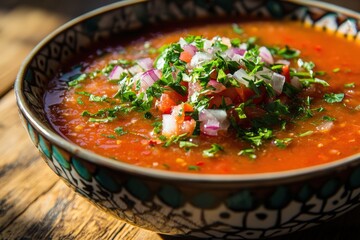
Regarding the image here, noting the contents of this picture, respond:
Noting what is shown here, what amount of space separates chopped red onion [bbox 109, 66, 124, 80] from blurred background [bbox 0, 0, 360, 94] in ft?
2.81

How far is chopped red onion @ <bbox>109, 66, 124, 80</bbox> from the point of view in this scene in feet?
8.10

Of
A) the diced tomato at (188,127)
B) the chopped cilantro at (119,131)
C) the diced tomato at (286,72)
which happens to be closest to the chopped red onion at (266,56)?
the diced tomato at (286,72)

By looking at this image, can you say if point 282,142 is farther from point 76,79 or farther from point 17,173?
point 17,173

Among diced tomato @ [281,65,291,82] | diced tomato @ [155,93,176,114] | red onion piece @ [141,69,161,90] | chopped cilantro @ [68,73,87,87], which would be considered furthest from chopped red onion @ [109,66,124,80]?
diced tomato @ [281,65,291,82]

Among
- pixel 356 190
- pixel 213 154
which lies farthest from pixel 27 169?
pixel 356 190

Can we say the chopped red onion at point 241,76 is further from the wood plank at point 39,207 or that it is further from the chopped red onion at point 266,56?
the wood plank at point 39,207

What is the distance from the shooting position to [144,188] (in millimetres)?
1568

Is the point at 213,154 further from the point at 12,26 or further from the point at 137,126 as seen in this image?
the point at 12,26

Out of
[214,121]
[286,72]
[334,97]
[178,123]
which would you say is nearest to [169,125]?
[178,123]

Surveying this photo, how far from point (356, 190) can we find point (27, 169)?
1.49m

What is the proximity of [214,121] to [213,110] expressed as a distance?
0.15 ft

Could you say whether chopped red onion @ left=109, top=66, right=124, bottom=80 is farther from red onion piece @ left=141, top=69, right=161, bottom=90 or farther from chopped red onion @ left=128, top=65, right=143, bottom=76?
red onion piece @ left=141, top=69, right=161, bottom=90

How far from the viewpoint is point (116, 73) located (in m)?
2.48

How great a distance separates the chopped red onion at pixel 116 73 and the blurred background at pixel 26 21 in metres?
0.86
